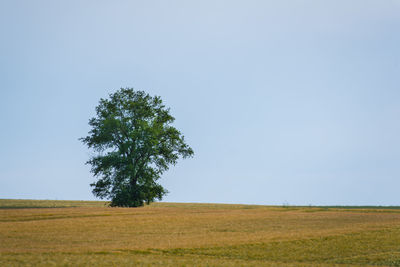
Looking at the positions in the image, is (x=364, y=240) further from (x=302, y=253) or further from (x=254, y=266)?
(x=254, y=266)

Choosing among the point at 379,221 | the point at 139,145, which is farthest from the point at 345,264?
the point at 139,145

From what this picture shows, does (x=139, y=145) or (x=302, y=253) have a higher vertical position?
(x=139, y=145)

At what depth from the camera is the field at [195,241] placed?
26.9 m

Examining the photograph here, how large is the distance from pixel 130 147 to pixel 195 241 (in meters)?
31.7

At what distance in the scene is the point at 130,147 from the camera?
208ft

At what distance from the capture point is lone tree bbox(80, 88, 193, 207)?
62188mm

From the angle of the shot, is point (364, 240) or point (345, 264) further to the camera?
point (364, 240)

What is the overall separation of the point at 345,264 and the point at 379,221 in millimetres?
20553

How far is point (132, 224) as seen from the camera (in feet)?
142

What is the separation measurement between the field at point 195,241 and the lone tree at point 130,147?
12.8m

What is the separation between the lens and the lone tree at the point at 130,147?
6219cm

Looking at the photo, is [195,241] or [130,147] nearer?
[195,241]

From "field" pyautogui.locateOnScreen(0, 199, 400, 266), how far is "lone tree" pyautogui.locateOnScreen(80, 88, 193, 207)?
41.9 feet

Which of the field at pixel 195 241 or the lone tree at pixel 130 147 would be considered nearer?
the field at pixel 195 241
